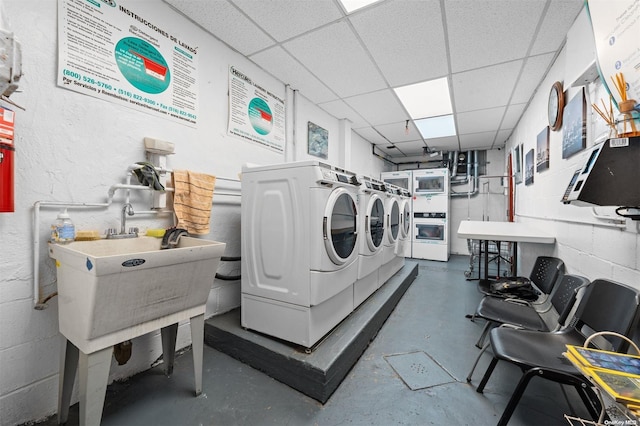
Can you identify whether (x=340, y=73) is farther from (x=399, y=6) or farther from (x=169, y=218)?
(x=169, y=218)

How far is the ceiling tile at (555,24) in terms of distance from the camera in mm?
1937

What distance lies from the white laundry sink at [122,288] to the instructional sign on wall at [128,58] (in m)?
1.04

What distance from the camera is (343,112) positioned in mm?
4211

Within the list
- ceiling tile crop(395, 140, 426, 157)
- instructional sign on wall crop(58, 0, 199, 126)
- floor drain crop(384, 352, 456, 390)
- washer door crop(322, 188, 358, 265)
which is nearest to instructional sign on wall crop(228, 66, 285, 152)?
instructional sign on wall crop(58, 0, 199, 126)

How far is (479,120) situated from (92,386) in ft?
18.0

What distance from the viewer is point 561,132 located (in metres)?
2.36

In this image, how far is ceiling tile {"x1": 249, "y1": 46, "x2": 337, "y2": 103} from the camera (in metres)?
2.68

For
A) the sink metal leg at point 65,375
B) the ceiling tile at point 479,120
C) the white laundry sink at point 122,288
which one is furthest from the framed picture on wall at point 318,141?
the sink metal leg at point 65,375

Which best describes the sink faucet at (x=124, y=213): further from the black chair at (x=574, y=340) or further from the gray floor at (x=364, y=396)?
the black chair at (x=574, y=340)

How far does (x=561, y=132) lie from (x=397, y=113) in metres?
2.21

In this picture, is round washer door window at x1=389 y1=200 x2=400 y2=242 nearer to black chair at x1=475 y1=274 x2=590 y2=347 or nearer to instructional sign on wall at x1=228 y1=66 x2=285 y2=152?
black chair at x1=475 y1=274 x2=590 y2=347

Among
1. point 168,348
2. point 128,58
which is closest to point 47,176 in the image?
point 128,58

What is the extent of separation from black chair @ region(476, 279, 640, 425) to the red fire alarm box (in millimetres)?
2574

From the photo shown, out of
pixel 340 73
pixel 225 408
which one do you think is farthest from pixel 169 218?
pixel 340 73
